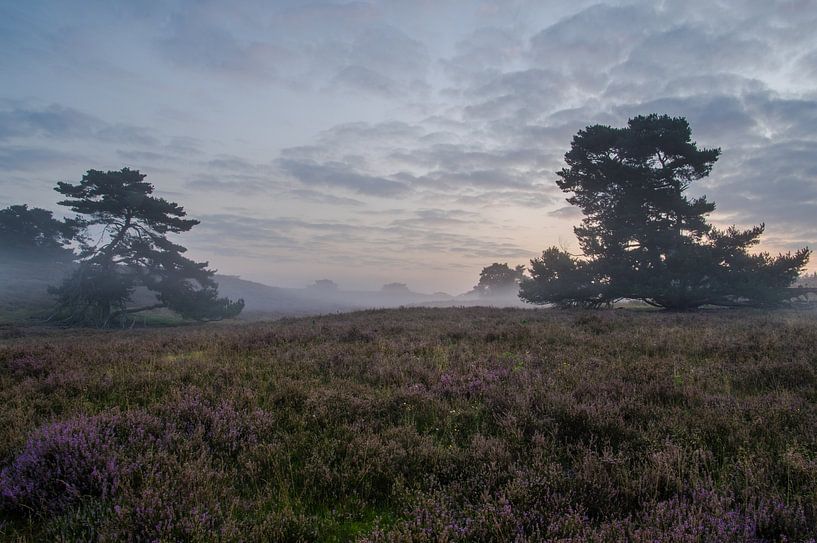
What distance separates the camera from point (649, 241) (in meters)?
25.5

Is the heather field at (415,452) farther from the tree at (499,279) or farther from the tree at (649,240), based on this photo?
the tree at (499,279)

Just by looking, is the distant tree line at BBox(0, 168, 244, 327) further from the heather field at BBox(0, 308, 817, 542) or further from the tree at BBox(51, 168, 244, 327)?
the heather field at BBox(0, 308, 817, 542)

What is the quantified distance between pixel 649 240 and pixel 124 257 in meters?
37.4

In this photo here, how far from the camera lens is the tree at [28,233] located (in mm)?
53406

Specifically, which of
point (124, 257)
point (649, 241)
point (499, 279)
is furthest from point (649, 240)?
point (499, 279)

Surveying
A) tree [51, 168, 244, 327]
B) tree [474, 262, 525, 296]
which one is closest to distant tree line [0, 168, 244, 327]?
tree [51, 168, 244, 327]

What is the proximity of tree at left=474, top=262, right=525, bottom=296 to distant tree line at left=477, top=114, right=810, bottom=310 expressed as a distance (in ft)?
218

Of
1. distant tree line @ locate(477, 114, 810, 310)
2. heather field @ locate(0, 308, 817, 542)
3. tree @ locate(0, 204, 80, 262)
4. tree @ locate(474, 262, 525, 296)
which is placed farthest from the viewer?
tree @ locate(474, 262, 525, 296)

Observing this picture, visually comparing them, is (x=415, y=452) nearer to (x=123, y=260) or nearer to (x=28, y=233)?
(x=123, y=260)

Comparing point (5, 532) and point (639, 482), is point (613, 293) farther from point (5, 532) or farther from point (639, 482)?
point (5, 532)

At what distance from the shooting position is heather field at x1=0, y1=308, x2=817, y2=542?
8.93 feet

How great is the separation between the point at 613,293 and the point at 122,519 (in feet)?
90.8

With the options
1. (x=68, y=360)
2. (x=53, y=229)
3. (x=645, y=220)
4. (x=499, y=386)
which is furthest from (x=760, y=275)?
(x=53, y=229)

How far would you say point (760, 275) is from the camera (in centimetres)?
2353
